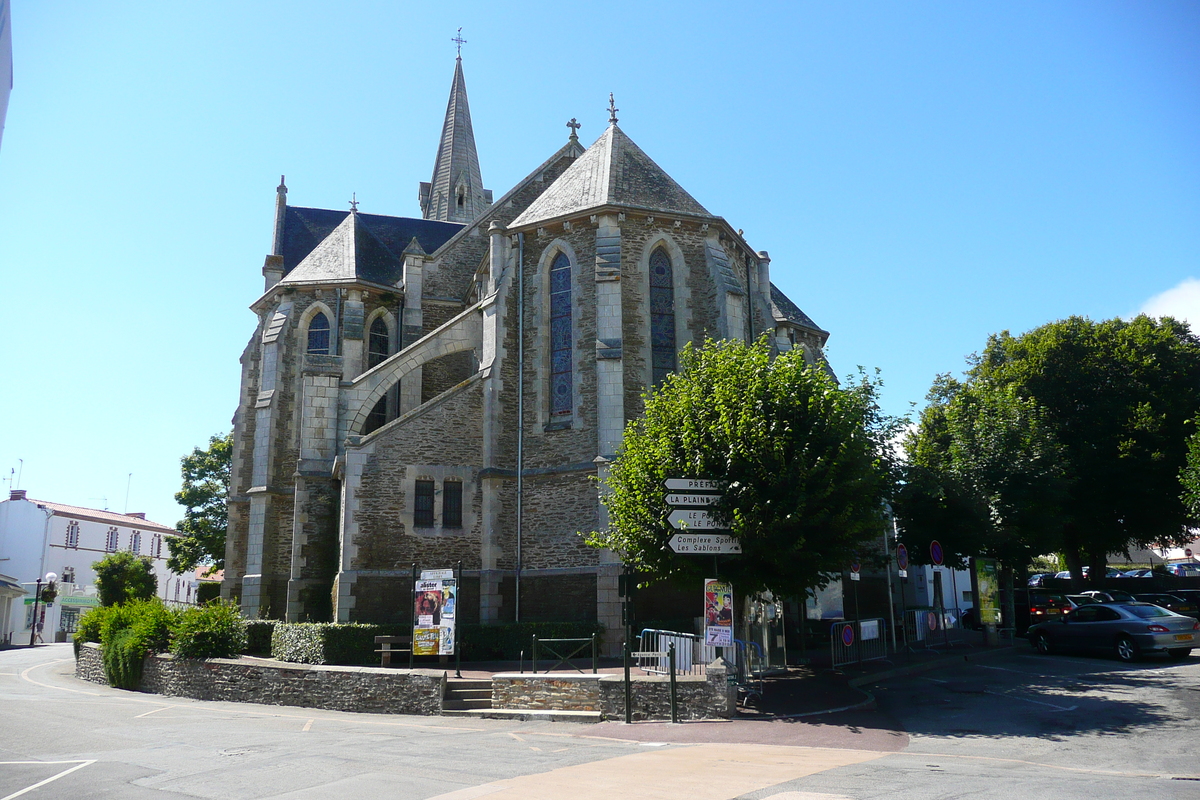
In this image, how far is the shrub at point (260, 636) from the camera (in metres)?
21.6


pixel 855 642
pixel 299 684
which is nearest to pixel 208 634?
pixel 299 684

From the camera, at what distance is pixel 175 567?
41.7m

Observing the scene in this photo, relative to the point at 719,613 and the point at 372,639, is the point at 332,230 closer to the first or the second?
the point at 372,639

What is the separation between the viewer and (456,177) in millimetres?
46250

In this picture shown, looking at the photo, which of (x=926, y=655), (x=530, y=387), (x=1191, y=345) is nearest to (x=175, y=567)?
(x=530, y=387)

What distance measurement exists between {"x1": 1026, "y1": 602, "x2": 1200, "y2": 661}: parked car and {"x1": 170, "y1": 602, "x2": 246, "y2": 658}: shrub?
737 inches

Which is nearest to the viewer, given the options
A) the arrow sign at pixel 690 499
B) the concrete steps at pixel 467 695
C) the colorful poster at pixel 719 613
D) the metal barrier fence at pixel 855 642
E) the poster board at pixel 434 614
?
the colorful poster at pixel 719 613

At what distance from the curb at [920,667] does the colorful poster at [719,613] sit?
386 cm

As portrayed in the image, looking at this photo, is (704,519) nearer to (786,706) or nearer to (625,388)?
(786,706)

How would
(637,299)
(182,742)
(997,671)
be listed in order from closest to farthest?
(182,742) → (997,671) → (637,299)

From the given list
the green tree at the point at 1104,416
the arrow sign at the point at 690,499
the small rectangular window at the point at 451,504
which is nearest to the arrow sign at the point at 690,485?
the arrow sign at the point at 690,499

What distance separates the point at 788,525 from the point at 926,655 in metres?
8.82

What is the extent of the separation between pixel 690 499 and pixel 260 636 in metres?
13.2

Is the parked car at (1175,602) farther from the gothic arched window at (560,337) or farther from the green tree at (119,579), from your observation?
the green tree at (119,579)
